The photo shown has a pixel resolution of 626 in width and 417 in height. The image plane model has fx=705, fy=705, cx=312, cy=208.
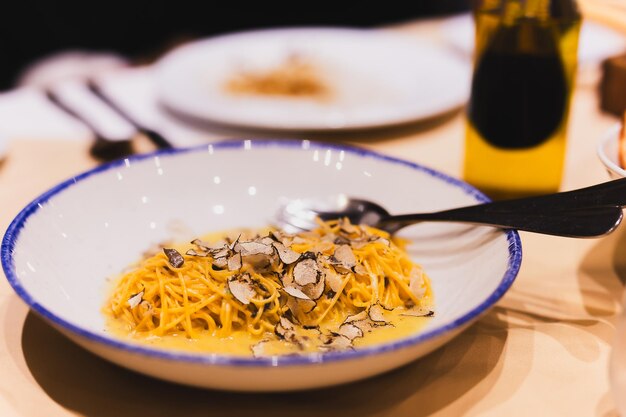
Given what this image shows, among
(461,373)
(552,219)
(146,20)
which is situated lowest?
(146,20)

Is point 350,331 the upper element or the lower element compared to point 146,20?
upper

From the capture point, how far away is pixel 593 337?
883 millimetres

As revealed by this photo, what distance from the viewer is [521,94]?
1174 mm

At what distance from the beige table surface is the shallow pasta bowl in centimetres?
6

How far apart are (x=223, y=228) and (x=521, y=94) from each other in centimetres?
54

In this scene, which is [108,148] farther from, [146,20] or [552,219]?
[146,20]

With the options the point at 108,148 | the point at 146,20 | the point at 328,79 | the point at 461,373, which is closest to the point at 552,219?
the point at 461,373

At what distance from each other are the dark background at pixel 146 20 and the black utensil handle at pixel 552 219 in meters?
2.97

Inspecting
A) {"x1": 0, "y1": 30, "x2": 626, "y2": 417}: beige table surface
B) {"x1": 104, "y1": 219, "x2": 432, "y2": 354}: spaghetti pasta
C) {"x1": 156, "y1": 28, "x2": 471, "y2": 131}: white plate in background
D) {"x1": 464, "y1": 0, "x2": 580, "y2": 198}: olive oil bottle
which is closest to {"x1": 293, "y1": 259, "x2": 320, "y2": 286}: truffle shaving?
{"x1": 104, "y1": 219, "x2": 432, "y2": 354}: spaghetti pasta

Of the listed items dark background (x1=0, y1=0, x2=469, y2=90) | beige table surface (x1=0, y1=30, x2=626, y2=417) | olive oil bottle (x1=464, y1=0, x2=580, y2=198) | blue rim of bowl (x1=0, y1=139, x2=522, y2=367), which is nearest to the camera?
blue rim of bowl (x1=0, y1=139, x2=522, y2=367)

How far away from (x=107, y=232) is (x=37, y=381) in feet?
1.02

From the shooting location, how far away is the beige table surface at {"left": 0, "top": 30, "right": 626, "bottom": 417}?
75 centimetres

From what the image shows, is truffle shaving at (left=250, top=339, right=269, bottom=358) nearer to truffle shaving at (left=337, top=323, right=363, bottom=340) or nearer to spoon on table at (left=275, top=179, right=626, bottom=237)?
truffle shaving at (left=337, top=323, right=363, bottom=340)

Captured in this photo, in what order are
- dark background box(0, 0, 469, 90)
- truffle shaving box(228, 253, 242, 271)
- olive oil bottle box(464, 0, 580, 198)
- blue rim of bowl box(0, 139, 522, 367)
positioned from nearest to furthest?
blue rim of bowl box(0, 139, 522, 367) → truffle shaving box(228, 253, 242, 271) → olive oil bottle box(464, 0, 580, 198) → dark background box(0, 0, 469, 90)
